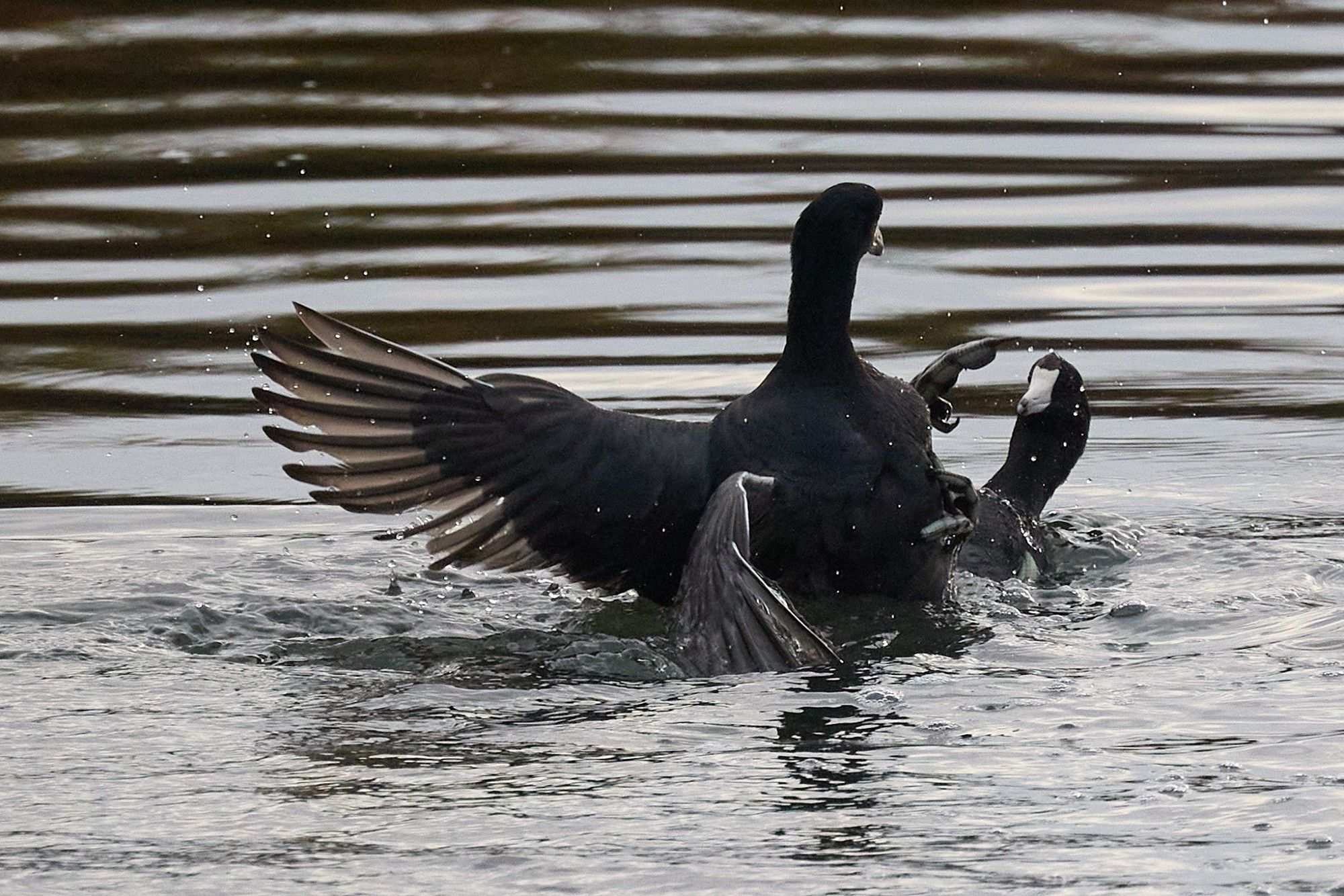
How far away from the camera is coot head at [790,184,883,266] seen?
6.25 meters

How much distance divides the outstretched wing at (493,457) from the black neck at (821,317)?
359mm

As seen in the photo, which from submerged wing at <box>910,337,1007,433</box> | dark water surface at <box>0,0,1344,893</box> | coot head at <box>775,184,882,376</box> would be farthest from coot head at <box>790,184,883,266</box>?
dark water surface at <box>0,0,1344,893</box>

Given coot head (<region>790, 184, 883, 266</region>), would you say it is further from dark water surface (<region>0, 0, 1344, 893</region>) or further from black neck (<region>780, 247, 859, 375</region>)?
dark water surface (<region>0, 0, 1344, 893</region>)

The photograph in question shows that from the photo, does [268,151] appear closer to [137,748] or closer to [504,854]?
[137,748]

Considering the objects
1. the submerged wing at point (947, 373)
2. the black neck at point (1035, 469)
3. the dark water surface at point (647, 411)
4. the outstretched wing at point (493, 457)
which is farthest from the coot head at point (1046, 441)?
the outstretched wing at point (493, 457)

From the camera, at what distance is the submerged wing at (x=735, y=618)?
5.56 meters

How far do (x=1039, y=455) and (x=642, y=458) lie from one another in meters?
1.64

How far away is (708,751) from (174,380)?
4738 mm

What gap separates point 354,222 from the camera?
1076 cm

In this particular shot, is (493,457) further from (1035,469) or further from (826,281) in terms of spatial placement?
(1035,469)

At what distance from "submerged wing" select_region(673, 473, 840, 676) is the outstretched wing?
1.21 feet

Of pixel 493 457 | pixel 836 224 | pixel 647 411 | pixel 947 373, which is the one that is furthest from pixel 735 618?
pixel 647 411

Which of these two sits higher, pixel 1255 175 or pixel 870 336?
pixel 1255 175

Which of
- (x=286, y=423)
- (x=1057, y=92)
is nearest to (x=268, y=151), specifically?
(x=286, y=423)
